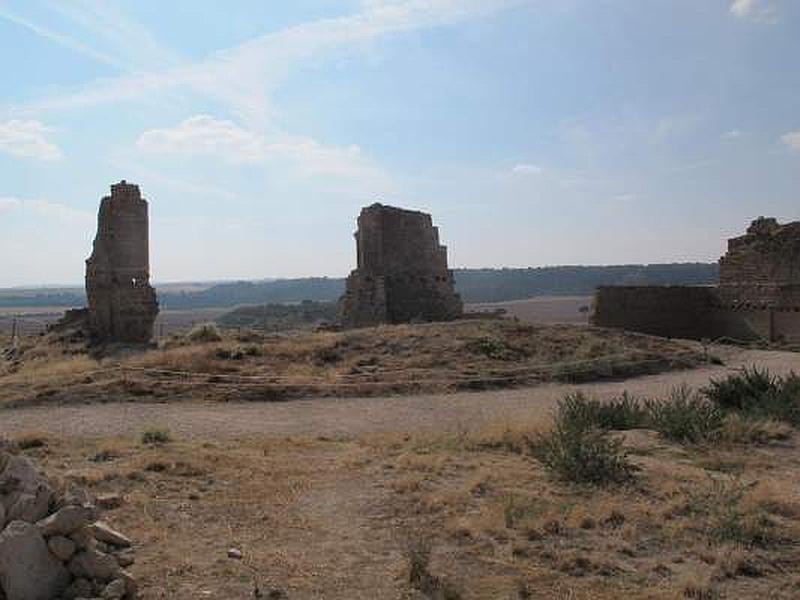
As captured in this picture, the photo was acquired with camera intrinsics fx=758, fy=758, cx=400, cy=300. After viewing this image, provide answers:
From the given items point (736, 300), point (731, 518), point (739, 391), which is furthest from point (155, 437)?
point (736, 300)

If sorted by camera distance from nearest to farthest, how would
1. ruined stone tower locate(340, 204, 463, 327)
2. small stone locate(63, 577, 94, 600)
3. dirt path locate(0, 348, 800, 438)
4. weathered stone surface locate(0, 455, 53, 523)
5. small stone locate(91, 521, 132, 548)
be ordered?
small stone locate(63, 577, 94, 600), weathered stone surface locate(0, 455, 53, 523), small stone locate(91, 521, 132, 548), dirt path locate(0, 348, 800, 438), ruined stone tower locate(340, 204, 463, 327)

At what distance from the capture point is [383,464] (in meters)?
9.38

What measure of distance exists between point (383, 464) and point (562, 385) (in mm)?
7651

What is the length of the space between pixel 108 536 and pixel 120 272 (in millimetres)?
19036

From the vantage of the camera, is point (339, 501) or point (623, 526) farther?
point (339, 501)

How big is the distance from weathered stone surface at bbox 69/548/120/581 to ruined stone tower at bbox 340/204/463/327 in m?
19.0

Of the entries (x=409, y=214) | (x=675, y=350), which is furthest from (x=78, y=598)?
(x=409, y=214)

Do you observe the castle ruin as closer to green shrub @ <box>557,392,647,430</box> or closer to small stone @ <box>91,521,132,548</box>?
green shrub @ <box>557,392,647,430</box>

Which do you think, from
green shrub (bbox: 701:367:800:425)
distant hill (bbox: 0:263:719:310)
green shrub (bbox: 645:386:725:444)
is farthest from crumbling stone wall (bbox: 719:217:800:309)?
distant hill (bbox: 0:263:719:310)

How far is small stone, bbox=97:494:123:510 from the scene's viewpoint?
24.4 ft

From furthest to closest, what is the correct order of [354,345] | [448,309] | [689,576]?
1. [448,309]
2. [354,345]
3. [689,576]

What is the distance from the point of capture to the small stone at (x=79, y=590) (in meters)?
5.27

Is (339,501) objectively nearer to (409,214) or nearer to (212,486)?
(212,486)

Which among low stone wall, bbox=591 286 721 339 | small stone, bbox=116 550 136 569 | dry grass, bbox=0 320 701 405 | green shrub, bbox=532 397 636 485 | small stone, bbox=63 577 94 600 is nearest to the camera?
small stone, bbox=63 577 94 600
